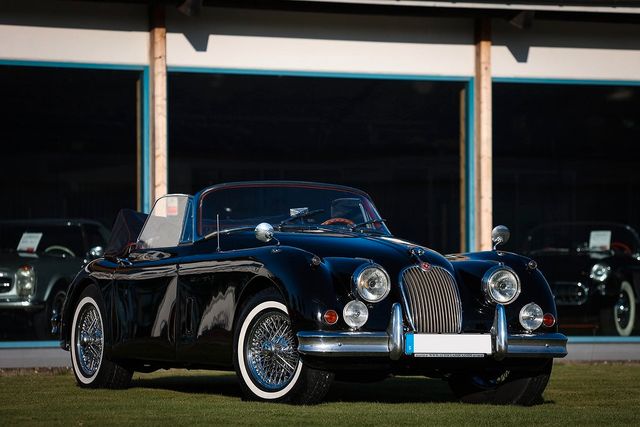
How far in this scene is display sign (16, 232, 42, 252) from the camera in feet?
48.7

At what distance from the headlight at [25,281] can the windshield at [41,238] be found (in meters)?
0.22

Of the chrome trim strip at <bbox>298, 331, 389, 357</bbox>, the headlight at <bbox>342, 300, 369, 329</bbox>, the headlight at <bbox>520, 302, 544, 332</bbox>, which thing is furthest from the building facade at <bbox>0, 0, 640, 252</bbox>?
the chrome trim strip at <bbox>298, 331, 389, 357</bbox>

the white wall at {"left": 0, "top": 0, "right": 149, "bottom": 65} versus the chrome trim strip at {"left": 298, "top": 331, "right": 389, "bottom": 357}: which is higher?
the white wall at {"left": 0, "top": 0, "right": 149, "bottom": 65}

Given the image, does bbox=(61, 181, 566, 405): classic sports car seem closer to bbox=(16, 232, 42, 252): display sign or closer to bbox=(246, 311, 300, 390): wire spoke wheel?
bbox=(246, 311, 300, 390): wire spoke wheel

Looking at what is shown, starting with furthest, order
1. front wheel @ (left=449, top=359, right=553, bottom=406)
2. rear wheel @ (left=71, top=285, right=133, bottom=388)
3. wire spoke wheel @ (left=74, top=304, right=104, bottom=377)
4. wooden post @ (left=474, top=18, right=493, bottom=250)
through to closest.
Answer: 1. wooden post @ (left=474, top=18, right=493, bottom=250)
2. wire spoke wheel @ (left=74, top=304, right=104, bottom=377)
3. rear wheel @ (left=71, top=285, right=133, bottom=388)
4. front wheel @ (left=449, top=359, right=553, bottom=406)

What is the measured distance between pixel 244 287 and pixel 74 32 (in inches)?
275

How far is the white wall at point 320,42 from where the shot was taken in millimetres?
15555

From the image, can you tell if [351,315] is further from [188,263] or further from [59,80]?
[59,80]

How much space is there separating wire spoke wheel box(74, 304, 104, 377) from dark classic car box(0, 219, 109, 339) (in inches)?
141

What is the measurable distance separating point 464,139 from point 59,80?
15.3 ft

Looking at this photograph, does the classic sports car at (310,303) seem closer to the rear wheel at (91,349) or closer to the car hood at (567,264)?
the rear wheel at (91,349)

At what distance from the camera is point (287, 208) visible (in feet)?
33.6

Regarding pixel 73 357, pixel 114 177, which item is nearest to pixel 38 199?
pixel 114 177

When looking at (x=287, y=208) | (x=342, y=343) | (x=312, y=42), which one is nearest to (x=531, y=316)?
(x=342, y=343)
